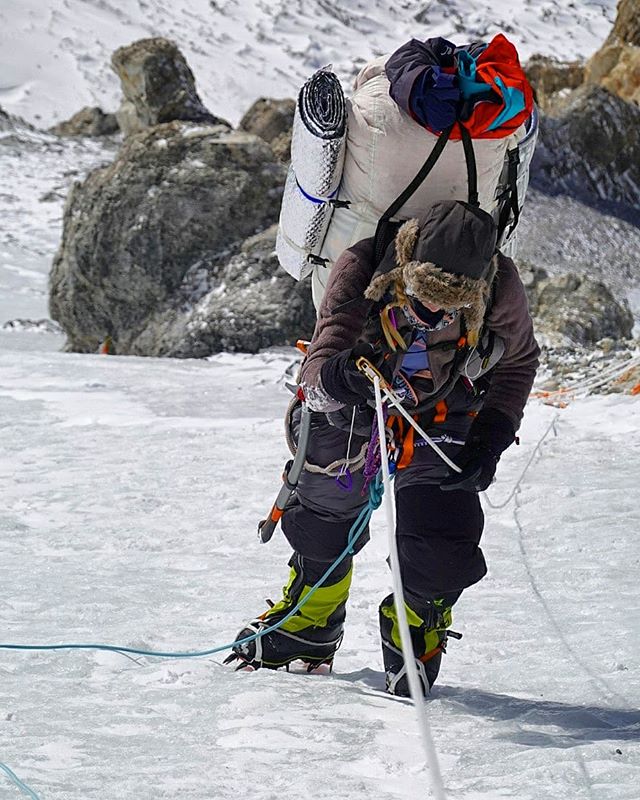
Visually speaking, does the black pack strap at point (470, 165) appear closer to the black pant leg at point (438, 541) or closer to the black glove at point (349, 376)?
the black glove at point (349, 376)

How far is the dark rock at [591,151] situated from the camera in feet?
57.9

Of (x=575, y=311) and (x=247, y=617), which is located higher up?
(x=247, y=617)

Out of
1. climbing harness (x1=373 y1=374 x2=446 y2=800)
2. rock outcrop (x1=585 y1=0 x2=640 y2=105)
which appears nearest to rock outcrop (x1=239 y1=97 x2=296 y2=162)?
rock outcrop (x1=585 y1=0 x2=640 y2=105)

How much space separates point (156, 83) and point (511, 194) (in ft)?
44.5

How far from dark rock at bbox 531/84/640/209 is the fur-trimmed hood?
51.0ft

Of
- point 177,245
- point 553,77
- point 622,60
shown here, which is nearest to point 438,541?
point 177,245

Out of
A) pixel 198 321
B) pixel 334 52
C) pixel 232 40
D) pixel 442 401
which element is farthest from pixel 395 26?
pixel 442 401

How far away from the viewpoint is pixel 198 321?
8.94 meters

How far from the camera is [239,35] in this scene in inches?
3452

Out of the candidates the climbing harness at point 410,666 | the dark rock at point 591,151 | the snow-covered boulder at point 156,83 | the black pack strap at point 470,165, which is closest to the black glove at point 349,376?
the climbing harness at point 410,666

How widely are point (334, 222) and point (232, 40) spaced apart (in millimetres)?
87409

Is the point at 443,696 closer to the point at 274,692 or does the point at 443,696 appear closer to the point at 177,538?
the point at 274,692

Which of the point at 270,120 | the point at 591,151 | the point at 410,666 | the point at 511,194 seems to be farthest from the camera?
the point at 270,120

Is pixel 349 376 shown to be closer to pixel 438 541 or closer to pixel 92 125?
pixel 438 541
